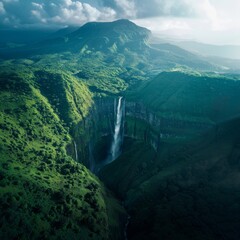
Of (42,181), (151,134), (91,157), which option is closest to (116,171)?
(91,157)

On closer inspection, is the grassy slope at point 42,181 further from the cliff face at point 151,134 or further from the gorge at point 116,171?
the cliff face at point 151,134

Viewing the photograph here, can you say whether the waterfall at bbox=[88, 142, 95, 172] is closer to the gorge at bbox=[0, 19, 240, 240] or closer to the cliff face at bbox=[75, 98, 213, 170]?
the cliff face at bbox=[75, 98, 213, 170]

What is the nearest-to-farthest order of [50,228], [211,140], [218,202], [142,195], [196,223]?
[50,228] → [196,223] → [218,202] → [142,195] → [211,140]

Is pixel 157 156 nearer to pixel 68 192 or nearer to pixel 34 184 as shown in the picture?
pixel 68 192

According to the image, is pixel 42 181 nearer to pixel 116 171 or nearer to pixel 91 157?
pixel 116 171

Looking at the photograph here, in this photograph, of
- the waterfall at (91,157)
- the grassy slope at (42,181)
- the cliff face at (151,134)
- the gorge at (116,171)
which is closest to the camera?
the grassy slope at (42,181)

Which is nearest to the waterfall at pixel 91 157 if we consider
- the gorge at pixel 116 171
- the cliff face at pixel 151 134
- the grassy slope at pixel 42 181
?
the cliff face at pixel 151 134

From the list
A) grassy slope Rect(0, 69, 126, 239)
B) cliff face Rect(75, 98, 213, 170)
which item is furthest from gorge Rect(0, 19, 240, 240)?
cliff face Rect(75, 98, 213, 170)

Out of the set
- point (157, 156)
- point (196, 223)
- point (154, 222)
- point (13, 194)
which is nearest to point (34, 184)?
point (13, 194)
